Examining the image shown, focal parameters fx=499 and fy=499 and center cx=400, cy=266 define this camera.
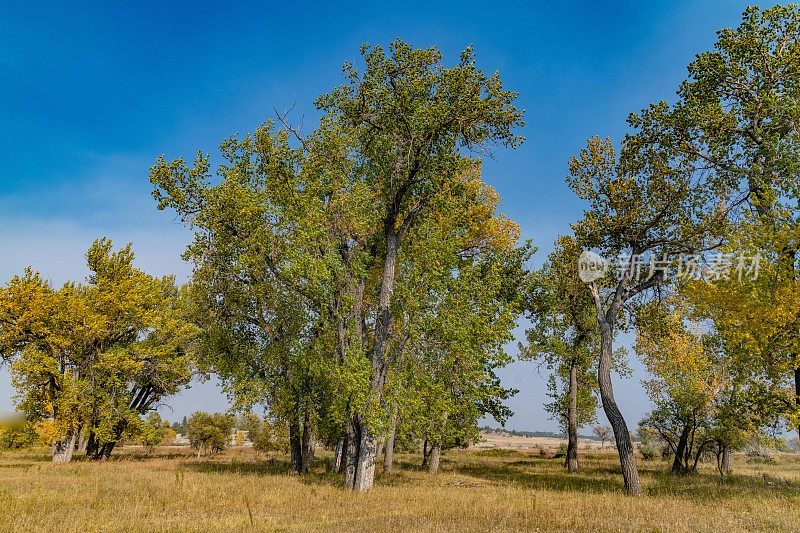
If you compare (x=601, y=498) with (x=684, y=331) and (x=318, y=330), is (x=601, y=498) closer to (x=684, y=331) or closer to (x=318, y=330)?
(x=318, y=330)

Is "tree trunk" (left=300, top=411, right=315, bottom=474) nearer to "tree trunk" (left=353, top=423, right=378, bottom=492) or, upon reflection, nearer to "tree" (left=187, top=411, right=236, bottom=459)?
"tree trunk" (left=353, top=423, right=378, bottom=492)

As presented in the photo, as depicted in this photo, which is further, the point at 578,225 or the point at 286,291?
the point at 286,291

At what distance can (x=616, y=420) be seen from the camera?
66.8 ft

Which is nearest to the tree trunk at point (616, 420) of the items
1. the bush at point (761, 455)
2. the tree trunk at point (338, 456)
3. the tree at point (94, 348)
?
the tree trunk at point (338, 456)

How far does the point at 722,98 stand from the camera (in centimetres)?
1986

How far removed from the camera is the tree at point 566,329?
85.1 feet

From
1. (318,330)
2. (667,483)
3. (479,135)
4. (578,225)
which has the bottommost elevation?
(667,483)

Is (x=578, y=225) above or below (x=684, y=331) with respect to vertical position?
above

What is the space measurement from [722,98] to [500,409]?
745 inches

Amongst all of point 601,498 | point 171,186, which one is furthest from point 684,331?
point 171,186

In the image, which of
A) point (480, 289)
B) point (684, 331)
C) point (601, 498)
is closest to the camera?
point (601, 498)

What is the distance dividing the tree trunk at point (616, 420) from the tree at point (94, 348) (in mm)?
26828

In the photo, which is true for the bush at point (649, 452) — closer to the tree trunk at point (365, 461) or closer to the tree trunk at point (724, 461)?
the tree trunk at point (724, 461)

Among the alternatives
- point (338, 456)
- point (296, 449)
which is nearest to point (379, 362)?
point (296, 449)
